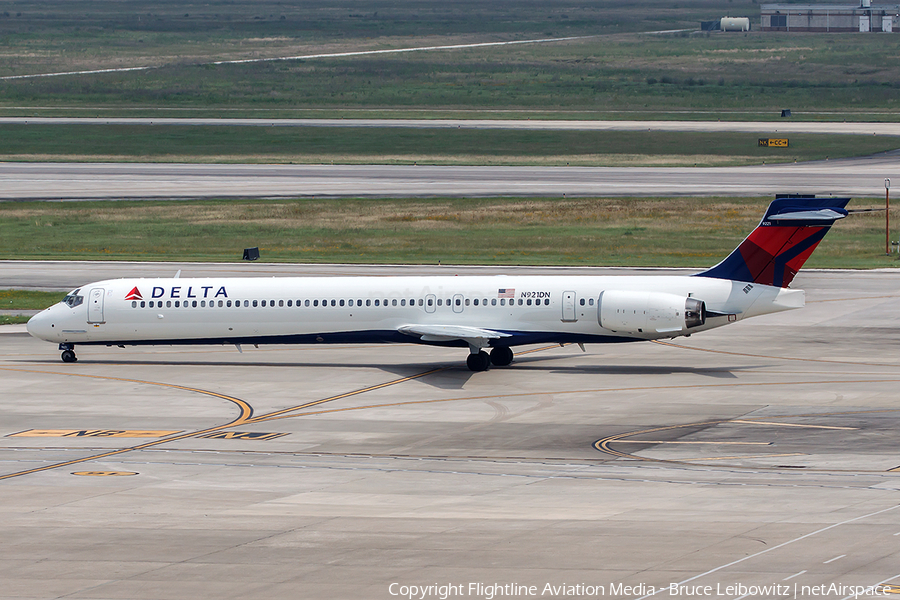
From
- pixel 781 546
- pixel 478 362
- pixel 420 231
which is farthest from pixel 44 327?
pixel 420 231

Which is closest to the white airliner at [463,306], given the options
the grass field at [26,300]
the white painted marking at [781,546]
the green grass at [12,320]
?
the green grass at [12,320]

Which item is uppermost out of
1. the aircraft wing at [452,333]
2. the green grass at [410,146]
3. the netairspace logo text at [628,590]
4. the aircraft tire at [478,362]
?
the green grass at [410,146]

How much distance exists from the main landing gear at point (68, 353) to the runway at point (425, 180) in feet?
162

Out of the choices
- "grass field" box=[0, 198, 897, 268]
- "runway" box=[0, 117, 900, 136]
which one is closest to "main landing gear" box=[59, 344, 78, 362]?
"grass field" box=[0, 198, 897, 268]

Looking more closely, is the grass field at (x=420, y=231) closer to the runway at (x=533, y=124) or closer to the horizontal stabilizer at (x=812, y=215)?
the horizontal stabilizer at (x=812, y=215)

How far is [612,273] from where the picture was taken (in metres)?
64.6

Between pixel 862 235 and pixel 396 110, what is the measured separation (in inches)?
3473

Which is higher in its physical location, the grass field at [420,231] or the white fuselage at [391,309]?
the grass field at [420,231]

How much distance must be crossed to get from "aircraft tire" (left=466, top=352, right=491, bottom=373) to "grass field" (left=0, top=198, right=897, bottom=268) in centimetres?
2659

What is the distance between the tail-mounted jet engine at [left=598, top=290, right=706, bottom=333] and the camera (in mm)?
41531

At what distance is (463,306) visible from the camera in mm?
44219

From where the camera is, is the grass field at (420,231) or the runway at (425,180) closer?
the grass field at (420,231)

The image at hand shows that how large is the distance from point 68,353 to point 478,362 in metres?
16.8

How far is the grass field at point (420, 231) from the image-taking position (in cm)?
7388
